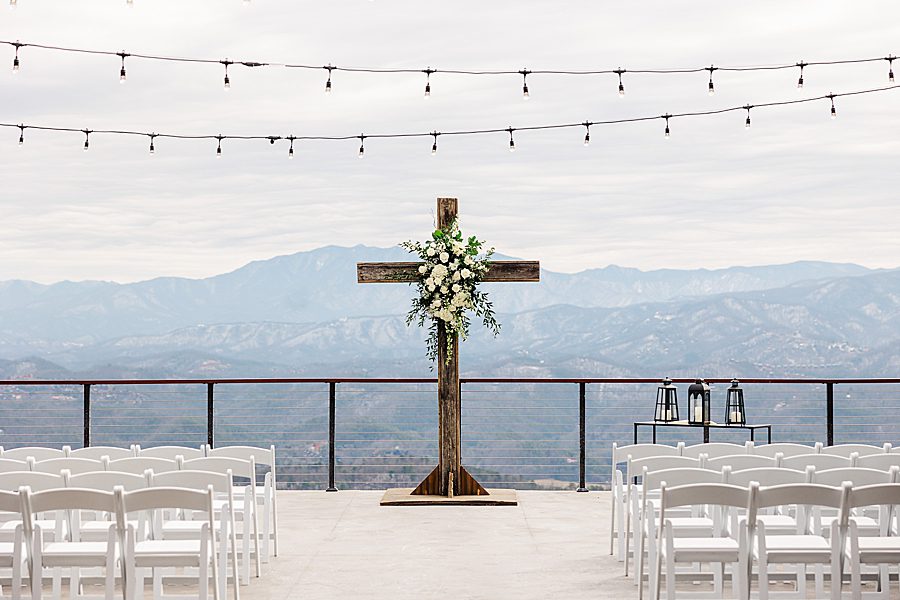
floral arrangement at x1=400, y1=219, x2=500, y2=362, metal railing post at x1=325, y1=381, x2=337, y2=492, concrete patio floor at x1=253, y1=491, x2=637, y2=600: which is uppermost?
floral arrangement at x1=400, y1=219, x2=500, y2=362

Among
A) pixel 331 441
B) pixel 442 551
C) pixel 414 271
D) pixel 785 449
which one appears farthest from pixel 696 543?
pixel 331 441

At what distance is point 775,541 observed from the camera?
579 centimetres

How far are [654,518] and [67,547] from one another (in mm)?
2882

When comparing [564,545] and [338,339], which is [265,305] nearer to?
[338,339]

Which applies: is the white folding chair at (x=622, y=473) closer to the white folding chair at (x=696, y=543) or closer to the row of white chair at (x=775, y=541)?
the white folding chair at (x=696, y=543)

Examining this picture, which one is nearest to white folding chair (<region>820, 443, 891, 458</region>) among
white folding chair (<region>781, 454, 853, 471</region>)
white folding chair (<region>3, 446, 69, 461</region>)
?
white folding chair (<region>781, 454, 853, 471</region>)

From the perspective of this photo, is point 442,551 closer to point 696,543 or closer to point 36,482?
point 696,543

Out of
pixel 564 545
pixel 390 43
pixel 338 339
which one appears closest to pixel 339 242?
pixel 338 339

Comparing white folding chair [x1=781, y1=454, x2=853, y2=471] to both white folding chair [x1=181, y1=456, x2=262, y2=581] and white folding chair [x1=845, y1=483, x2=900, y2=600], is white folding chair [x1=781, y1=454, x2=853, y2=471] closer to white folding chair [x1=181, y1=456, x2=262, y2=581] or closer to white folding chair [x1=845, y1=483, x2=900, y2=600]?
white folding chair [x1=845, y1=483, x2=900, y2=600]

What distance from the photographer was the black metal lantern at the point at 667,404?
33.1 ft

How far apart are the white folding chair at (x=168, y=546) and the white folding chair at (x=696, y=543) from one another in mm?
2074

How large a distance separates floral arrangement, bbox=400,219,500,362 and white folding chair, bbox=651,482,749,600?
3.92 meters

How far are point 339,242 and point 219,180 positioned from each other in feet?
14.2

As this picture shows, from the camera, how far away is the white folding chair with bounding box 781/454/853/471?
6926mm
